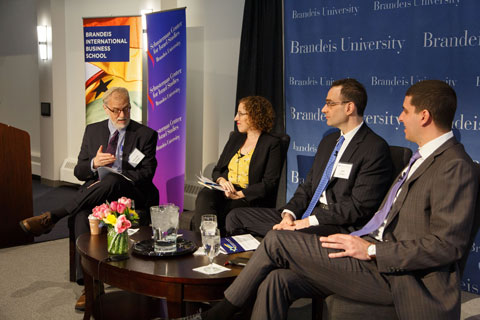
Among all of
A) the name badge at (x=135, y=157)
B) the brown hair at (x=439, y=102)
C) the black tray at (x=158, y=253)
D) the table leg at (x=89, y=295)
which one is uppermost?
the brown hair at (x=439, y=102)

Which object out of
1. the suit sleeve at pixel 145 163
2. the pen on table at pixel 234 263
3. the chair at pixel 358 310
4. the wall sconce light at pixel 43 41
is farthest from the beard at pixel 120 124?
the wall sconce light at pixel 43 41

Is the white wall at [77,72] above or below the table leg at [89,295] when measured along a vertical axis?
above

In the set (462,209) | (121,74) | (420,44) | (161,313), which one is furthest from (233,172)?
(121,74)

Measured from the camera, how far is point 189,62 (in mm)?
5824

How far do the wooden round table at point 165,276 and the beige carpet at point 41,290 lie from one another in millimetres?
665

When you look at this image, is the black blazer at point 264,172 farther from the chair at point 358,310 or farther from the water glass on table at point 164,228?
the chair at point 358,310

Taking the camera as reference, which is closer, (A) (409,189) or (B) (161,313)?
(A) (409,189)

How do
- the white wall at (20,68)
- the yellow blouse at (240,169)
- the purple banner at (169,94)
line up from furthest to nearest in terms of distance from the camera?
the white wall at (20,68)
the purple banner at (169,94)
the yellow blouse at (240,169)

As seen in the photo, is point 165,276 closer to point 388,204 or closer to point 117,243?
point 117,243

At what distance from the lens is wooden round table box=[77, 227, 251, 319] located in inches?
90.3

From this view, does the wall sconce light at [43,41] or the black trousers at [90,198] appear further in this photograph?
the wall sconce light at [43,41]

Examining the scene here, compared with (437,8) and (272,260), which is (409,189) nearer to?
(272,260)

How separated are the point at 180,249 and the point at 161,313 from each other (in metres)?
0.42

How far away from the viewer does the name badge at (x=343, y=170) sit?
2963 mm
